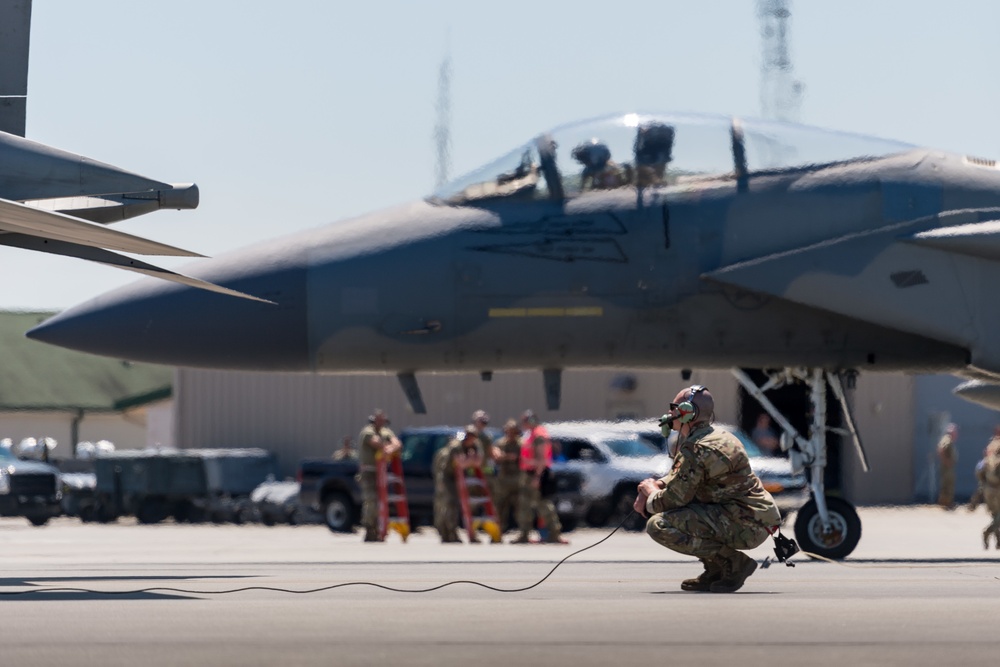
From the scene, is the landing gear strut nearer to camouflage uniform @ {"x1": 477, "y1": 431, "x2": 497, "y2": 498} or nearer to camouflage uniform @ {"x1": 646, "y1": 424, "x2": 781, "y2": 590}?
camouflage uniform @ {"x1": 646, "y1": 424, "x2": 781, "y2": 590}

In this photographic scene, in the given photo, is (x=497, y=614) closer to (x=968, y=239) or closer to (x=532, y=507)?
(x=968, y=239)

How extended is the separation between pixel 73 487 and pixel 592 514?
1144 cm

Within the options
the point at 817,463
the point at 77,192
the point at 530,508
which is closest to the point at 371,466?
the point at 530,508

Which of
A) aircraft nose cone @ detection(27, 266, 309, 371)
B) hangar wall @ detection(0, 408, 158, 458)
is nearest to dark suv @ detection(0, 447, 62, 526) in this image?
aircraft nose cone @ detection(27, 266, 309, 371)

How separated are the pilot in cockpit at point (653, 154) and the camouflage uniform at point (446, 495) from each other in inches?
351

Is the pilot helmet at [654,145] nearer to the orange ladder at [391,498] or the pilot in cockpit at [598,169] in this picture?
the pilot in cockpit at [598,169]

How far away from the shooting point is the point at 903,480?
3816 cm

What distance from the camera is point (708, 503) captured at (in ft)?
33.9

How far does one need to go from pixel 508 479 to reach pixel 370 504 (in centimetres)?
188

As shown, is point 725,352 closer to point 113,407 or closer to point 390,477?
point 390,477

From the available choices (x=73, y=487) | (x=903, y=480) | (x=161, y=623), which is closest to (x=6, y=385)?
(x=73, y=487)

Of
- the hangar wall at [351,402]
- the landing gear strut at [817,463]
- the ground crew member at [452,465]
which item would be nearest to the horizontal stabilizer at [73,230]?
the landing gear strut at [817,463]

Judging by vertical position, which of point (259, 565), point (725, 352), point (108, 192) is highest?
point (108, 192)

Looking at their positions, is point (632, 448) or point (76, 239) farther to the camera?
point (632, 448)
